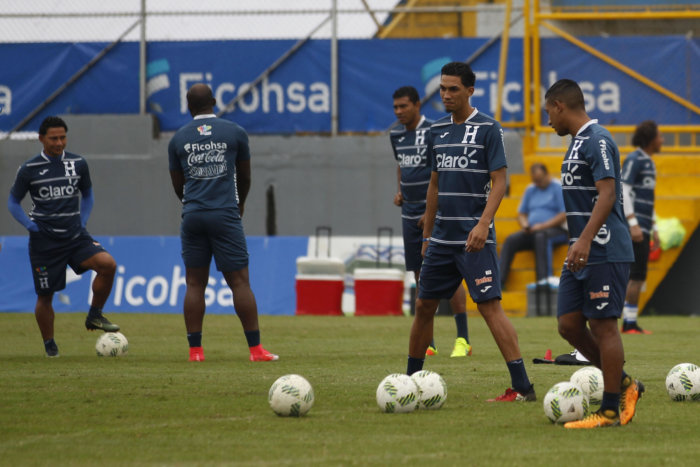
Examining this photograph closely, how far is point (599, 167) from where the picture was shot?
6.67m

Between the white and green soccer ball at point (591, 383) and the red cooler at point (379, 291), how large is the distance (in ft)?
35.8

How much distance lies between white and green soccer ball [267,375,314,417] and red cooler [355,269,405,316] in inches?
449

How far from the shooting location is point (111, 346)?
36.7 feet

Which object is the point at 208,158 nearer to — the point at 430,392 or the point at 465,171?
the point at 465,171

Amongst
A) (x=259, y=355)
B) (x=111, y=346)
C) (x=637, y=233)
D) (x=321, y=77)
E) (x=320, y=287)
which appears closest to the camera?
(x=259, y=355)

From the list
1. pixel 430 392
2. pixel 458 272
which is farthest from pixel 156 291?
pixel 430 392

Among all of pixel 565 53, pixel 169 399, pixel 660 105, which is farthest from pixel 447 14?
pixel 169 399

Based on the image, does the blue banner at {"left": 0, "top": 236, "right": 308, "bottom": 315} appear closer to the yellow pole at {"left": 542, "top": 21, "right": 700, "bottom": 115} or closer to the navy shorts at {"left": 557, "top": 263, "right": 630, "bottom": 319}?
the yellow pole at {"left": 542, "top": 21, "right": 700, "bottom": 115}

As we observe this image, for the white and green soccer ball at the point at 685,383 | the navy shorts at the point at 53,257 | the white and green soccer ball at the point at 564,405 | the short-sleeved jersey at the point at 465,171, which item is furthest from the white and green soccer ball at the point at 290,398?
the navy shorts at the point at 53,257

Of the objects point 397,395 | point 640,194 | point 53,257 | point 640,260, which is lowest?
point 397,395

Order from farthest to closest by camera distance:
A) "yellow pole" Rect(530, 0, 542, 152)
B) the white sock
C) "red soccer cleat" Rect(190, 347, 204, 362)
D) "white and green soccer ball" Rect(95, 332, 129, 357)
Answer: "yellow pole" Rect(530, 0, 542, 152) < the white sock < "white and green soccer ball" Rect(95, 332, 129, 357) < "red soccer cleat" Rect(190, 347, 204, 362)

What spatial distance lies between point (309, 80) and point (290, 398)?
1496 centimetres

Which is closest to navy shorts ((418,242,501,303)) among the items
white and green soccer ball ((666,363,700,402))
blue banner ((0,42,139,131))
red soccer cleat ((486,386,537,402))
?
red soccer cleat ((486,386,537,402))

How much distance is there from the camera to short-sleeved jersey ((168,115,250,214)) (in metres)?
10.3
